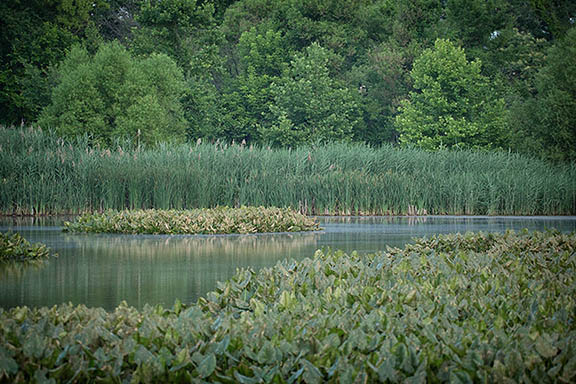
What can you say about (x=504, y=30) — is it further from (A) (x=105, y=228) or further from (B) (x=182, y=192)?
(A) (x=105, y=228)

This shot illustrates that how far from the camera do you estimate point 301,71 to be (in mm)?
41562

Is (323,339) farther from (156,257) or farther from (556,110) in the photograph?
(556,110)

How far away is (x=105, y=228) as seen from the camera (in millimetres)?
14234

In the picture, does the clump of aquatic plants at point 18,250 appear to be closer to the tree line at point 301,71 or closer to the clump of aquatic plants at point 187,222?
the clump of aquatic plants at point 187,222

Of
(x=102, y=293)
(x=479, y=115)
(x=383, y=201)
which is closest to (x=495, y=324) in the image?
(x=102, y=293)

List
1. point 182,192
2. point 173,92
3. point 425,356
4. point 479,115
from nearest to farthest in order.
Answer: point 425,356, point 182,192, point 173,92, point 479,115

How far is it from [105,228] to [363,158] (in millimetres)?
10826

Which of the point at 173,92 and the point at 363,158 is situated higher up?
the point at 173,92

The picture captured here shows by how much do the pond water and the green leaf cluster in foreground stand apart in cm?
227

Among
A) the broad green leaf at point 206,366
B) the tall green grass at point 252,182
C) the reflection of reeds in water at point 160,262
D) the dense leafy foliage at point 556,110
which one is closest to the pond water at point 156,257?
the reflection of reeds in water at point 160,262

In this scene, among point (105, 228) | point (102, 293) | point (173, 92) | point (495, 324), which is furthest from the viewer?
point (173, 92)

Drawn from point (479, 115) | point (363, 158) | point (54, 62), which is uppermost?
point (54, 62)

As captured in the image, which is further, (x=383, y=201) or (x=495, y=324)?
(x=383, y=201)

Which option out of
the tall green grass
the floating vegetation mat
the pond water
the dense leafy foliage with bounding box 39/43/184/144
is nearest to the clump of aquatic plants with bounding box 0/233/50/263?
the floating vegetation mat
